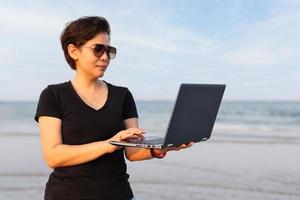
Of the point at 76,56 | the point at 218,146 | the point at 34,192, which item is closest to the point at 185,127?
the point at 76,56

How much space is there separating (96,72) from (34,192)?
5.32m

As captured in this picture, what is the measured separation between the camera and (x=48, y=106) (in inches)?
86.3

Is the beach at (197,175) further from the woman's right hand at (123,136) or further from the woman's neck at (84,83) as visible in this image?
the woman's right hand at (123,136)

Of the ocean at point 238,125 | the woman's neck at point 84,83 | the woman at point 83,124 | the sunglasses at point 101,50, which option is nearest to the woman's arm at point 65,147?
the woman at point 83,124

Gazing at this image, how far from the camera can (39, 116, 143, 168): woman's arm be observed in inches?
81.1

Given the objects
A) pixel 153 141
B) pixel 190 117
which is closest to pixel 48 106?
pixel 153 141

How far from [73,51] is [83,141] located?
16.3 inches

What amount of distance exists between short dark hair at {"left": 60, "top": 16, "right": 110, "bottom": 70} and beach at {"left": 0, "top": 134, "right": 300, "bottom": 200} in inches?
194

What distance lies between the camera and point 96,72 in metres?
2.24

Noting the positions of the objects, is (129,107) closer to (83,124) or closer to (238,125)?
(83,124)

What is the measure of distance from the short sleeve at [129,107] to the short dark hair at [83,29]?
0.34 meters

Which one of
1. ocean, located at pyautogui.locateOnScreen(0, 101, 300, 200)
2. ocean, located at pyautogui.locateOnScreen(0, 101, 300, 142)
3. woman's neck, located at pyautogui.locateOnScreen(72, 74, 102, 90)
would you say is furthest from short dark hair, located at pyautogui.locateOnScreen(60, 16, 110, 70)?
ocean, located at pyautogui.locateOnScreen(0, 101, 300, 142)

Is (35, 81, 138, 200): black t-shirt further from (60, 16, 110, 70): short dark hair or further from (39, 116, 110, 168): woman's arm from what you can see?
(60, 16, 110, 70): short dark hair

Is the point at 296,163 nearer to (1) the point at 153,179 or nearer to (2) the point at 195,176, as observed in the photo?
(2) the point at 195,176
